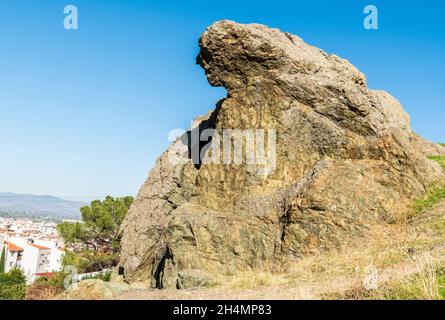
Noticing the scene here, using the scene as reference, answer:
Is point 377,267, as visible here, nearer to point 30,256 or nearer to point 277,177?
point 277,177

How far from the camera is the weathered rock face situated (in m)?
16.9

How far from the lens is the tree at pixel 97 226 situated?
47.5 m

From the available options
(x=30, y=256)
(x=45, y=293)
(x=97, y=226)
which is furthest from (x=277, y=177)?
(x=30, y=256)

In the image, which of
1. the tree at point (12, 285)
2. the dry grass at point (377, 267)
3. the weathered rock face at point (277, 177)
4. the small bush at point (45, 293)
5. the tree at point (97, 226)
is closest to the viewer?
the dry grass at point (377, 267)

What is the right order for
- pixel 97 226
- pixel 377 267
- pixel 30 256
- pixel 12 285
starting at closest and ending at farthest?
pixel 377 267 < pixel 97 226 < pixel 12 285 < pixel 30 256

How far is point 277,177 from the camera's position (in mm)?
20031

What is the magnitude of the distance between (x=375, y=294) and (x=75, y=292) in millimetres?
8198

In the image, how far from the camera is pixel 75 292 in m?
10.9

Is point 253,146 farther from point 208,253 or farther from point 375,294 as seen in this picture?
point 375,294

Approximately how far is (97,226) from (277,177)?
34416mm

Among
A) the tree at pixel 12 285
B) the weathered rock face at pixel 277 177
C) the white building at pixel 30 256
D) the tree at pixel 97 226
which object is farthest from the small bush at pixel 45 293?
the white building at pixel 30 256

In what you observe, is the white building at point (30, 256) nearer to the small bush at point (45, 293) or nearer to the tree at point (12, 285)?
the tree at point (12, 285)

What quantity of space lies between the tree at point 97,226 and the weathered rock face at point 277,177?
24783 millimetres

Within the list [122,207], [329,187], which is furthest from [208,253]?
[122,207]
